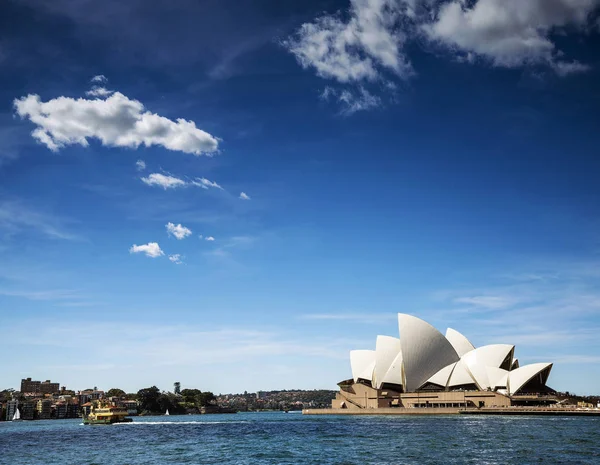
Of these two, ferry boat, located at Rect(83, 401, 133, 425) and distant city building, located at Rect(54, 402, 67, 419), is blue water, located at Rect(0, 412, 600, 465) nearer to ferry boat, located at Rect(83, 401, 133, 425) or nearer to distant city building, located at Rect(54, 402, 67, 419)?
ferry boat, located at Rect(83, 401, 133, 425)

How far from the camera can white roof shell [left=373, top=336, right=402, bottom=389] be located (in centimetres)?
8919

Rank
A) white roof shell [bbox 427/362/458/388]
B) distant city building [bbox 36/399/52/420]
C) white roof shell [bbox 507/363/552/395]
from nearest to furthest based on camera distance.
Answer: white roof shell [bbox 507/363/552/395], white roof shell [bbox 427/362/458/388], distant city building [bbox 36/399/52/420]

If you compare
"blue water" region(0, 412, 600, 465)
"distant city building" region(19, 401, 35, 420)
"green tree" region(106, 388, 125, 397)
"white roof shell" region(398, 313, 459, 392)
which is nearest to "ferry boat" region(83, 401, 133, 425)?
"blue water" region(0, 412, 600, 465)

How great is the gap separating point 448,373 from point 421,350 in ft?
16.5

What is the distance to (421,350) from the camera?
81.8m

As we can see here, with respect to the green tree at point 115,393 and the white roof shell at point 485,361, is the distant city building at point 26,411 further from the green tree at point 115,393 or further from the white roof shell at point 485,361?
the white roof shell at point 485,361

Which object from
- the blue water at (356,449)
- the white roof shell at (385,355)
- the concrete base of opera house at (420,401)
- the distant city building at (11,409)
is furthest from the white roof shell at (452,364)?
the distant city building at (11,409)

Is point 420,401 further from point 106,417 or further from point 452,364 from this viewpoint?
point 106,417

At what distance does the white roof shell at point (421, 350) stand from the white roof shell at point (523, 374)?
8075 mm


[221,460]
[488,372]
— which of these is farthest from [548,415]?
[221,460]

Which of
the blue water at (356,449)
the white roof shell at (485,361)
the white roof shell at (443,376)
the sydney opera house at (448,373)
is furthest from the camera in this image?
the white roof shell at (443,376)

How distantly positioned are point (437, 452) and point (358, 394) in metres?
62.4

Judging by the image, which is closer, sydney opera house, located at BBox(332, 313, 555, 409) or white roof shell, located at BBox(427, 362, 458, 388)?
sydney opera house, located at BBox(332, 313, 555, 409)

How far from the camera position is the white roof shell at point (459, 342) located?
8725 centimetres
